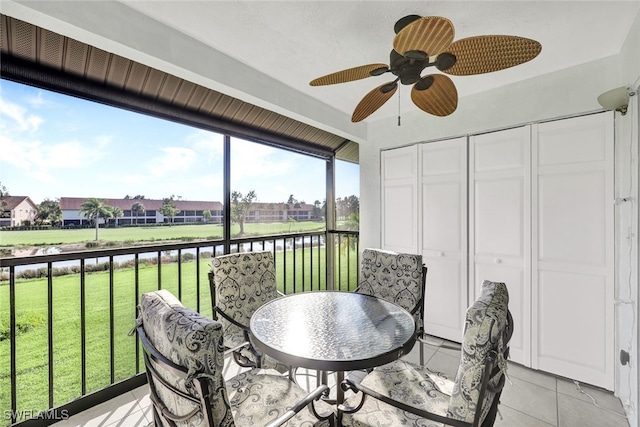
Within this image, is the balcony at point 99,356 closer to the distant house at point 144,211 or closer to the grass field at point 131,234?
the grass field at point 131,234

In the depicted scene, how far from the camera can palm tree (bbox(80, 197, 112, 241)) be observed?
6.73 ft

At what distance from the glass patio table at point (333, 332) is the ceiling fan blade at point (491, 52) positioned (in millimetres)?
1452

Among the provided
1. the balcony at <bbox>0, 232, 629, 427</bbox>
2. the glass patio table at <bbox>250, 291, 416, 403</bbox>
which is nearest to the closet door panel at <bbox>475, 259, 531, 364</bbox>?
the balcony at <bbox>0, 232, 629, 427</bbox>

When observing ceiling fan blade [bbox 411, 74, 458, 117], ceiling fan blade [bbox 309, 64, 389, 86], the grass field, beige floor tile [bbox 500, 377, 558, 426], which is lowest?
beige floor tile [bbox 500, 377, 558, 426]

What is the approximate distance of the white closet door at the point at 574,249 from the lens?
2.12 metres

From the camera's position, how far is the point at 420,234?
312cm

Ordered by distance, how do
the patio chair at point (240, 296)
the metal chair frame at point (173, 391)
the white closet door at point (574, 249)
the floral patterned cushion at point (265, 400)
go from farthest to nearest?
the white closet door at point (574, 249), the patio chair at point (240, 296), the floral patterned cushion at point (265, 400), the metal chair frame at point (173, 391)

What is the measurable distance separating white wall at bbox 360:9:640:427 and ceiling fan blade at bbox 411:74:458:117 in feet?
3.54

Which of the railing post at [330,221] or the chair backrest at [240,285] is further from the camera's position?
the railing post at [330,221]

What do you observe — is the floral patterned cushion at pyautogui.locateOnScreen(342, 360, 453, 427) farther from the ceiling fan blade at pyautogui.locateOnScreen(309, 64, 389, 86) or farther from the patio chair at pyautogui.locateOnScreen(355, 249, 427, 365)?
the ceiling fan blade at pyautogui.locateOnScreen(309, 64, 389, 86)

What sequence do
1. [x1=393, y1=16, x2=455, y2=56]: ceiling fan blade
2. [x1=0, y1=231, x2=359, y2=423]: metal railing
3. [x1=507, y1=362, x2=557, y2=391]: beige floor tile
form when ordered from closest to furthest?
[x1=393, y1=16, x2=455, y2=56]: ceiling fan blade
[x1=0, y1=231, x2=359, y2=423]: metal railing
[x1=507, y1=362, x2=557, y2=391]: beige floor tile

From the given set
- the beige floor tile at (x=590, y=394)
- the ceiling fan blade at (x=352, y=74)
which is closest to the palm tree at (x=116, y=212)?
the ceiling fan blade at (x=352, y=74)

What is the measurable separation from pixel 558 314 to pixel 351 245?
2.38 metres

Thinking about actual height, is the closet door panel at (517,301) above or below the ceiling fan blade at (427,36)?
below
